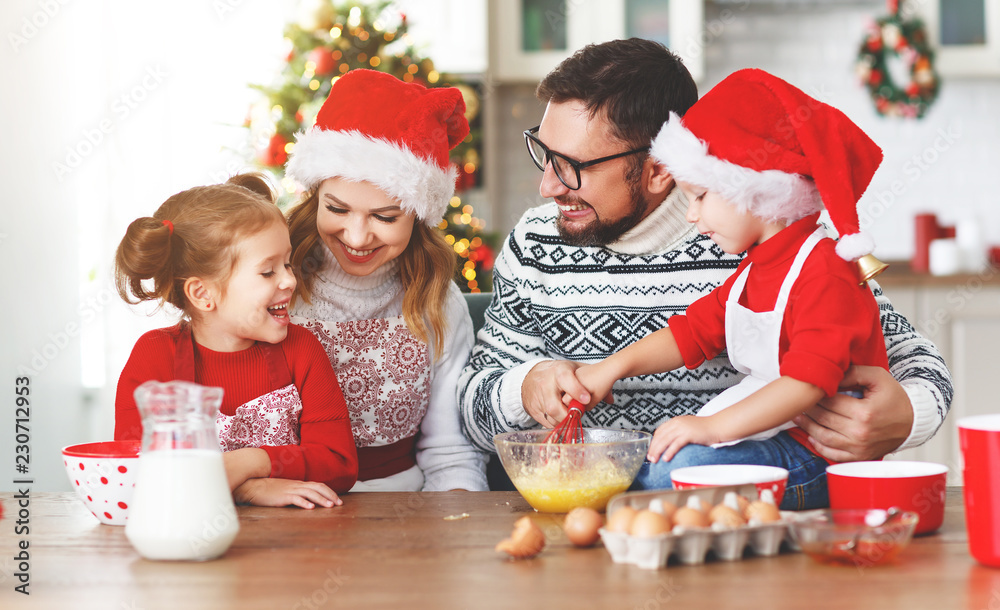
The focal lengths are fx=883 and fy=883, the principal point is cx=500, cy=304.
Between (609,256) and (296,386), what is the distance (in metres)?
0.65

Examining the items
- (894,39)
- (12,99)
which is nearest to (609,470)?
(12,99)

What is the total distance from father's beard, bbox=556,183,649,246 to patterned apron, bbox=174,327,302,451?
613 millimetres

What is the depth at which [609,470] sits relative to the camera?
3.63 ft

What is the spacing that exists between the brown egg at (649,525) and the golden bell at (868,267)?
19.6 inches

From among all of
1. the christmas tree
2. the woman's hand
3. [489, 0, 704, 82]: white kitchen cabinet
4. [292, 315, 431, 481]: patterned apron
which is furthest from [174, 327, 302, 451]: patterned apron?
[489, 0, 704, 82]: white kitchen cabinet

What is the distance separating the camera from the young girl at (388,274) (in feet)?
5.21

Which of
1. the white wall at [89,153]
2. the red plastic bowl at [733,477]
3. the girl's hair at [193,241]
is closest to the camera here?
the red plastic bowl at [733,477]

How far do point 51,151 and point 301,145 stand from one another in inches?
53.0

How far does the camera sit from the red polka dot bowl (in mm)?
1055

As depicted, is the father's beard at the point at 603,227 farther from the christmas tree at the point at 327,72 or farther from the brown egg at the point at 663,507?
the christmas tree at the point at 327,72

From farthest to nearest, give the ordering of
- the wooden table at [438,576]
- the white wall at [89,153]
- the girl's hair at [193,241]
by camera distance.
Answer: the white wall at [89,153] → the girl's hair at [193,241] → the wooden table at [438,576]

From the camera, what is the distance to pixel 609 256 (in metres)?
1.70

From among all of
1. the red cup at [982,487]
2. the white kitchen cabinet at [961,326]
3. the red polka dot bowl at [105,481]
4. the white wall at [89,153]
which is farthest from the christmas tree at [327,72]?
the red cup at [982,487]

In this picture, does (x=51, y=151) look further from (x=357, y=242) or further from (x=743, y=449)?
(x=743, y=449)
